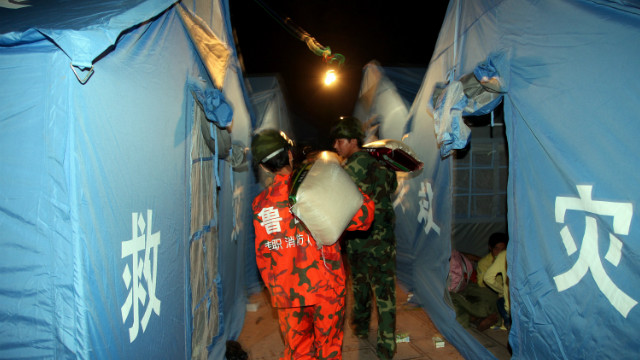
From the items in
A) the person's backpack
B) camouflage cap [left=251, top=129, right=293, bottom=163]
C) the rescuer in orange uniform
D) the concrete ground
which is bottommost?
the concrete ground

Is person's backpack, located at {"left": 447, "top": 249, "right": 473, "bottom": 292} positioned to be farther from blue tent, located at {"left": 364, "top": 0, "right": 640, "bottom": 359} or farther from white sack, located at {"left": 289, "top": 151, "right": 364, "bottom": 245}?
white sack, located at {"left": 289, "top": 151, "right": 364, "bottom": 245}

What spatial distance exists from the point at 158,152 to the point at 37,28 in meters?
0.73

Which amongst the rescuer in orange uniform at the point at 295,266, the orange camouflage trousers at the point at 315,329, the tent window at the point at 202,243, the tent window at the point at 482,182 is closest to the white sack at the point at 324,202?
the rescuer in orange uniform at the point at 295,266

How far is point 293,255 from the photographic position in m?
1.99

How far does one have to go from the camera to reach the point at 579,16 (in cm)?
156

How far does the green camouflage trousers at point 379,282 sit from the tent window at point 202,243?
1220mm

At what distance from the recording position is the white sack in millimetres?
1611

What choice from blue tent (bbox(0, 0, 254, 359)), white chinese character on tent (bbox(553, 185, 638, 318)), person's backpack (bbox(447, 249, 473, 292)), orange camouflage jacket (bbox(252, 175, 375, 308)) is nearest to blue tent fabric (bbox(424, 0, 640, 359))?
white chinese character on tent (bbox(553, 185, 638, 318))

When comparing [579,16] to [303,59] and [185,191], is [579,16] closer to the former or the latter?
[185,191]

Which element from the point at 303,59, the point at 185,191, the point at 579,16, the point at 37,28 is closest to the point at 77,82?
the point at 37,28

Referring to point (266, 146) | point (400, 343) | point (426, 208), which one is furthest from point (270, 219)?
point (426, 208)

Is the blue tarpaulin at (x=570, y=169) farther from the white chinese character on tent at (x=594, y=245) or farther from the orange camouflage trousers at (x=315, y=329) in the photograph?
the orange camouflage trousers at (x=315, y=329)

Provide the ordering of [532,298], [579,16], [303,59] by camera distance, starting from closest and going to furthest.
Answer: [579,16], [532,298], [303,59]

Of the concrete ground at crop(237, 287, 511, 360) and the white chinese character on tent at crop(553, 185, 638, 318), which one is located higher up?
the white chinese character on tent at crop(553, 185, 638, 318)
